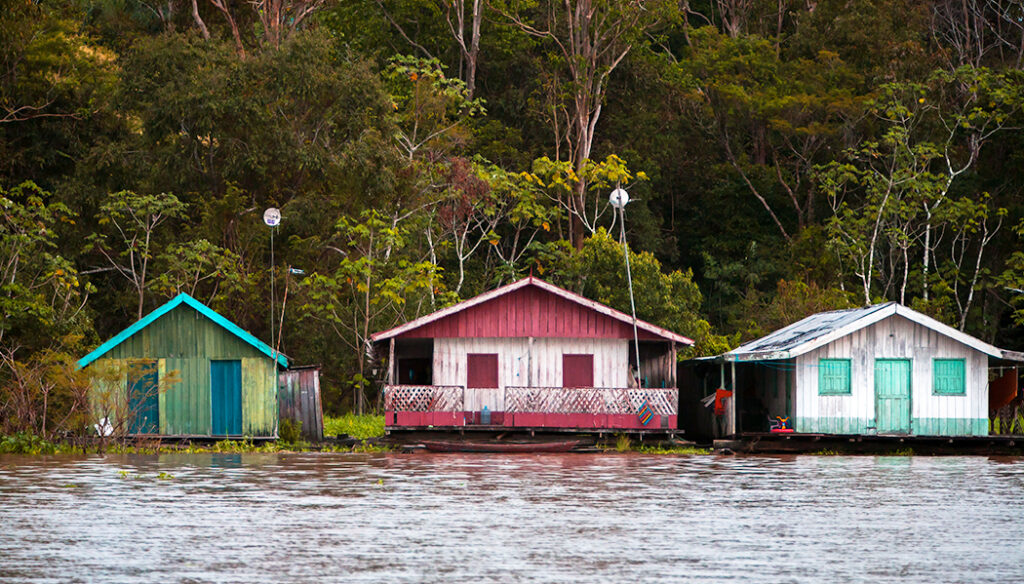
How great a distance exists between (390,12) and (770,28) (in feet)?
58.3

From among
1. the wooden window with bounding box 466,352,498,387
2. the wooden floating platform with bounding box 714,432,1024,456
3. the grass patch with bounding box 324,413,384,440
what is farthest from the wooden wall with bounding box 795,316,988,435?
the grass patch with bounding box 324,413,384,440

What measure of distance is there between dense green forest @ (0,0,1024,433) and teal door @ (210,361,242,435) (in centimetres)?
459

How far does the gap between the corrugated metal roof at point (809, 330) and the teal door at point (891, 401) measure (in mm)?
1527

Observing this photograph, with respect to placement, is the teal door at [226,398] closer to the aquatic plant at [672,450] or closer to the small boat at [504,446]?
the small boat at [504,446]

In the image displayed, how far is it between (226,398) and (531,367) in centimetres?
793

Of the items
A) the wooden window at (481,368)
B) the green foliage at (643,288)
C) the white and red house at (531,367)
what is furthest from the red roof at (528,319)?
the green foliage at (643,288)

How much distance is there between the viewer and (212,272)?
45125 millimetres

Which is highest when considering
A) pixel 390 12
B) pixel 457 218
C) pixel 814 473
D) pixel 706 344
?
pixel 390 12

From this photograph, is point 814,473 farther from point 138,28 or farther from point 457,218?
point 138,28

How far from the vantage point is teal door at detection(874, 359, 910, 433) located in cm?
3447

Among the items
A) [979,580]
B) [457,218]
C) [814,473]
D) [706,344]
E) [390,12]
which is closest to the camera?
[979,580]

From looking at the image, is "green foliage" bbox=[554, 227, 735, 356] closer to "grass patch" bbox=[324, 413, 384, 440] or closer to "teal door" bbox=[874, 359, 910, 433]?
"teal door" bbox=[874, 359, 910, 433]

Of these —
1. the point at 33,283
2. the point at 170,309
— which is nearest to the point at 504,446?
the point at 170,309

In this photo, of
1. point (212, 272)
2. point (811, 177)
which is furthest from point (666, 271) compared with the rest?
point (212, 272)
